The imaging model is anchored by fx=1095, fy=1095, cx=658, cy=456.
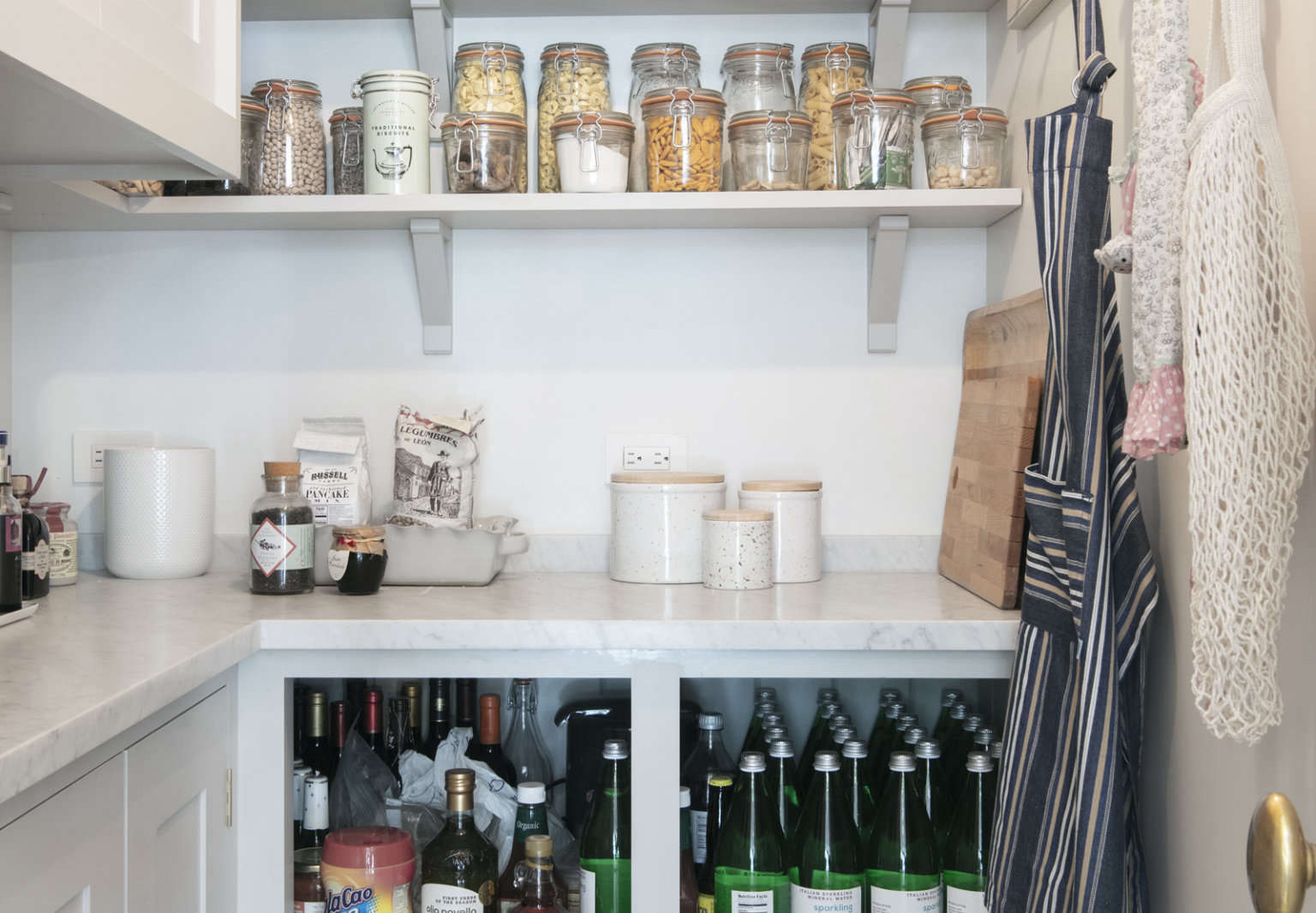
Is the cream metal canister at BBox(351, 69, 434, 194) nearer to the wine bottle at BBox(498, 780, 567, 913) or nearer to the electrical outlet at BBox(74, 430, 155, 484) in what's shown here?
the electrical outlet at BBox(74, 430, 155, 484)

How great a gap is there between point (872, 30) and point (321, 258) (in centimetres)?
93

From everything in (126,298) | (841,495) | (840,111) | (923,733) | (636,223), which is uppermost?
(840,111)

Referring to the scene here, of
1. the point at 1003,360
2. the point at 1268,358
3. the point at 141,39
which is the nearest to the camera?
the point at 1268,358

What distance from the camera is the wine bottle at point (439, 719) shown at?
63.7 inches

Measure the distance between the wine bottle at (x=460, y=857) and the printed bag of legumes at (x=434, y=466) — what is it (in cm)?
39

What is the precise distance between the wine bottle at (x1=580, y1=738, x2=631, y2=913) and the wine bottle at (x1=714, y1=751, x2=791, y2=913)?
0.13 metres

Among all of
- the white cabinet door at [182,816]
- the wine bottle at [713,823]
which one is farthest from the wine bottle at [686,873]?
the white cabinet door at [182,816]

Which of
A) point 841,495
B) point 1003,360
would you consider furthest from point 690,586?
point 1003,360

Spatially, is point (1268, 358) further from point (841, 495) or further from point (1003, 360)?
point (841, 495)

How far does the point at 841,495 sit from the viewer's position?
1.74 m

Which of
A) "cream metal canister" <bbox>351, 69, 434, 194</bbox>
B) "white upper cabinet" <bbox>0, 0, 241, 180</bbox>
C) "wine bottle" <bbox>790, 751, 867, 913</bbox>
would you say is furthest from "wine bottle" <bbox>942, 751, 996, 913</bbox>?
"white upper cabinet" <bbox>0, 0, 241, 180</bbox>

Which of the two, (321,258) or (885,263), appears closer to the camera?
(885,263)

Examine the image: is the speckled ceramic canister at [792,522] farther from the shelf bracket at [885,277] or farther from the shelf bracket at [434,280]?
the shelf bracket at [434,280]

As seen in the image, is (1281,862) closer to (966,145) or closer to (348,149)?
(966,145)
